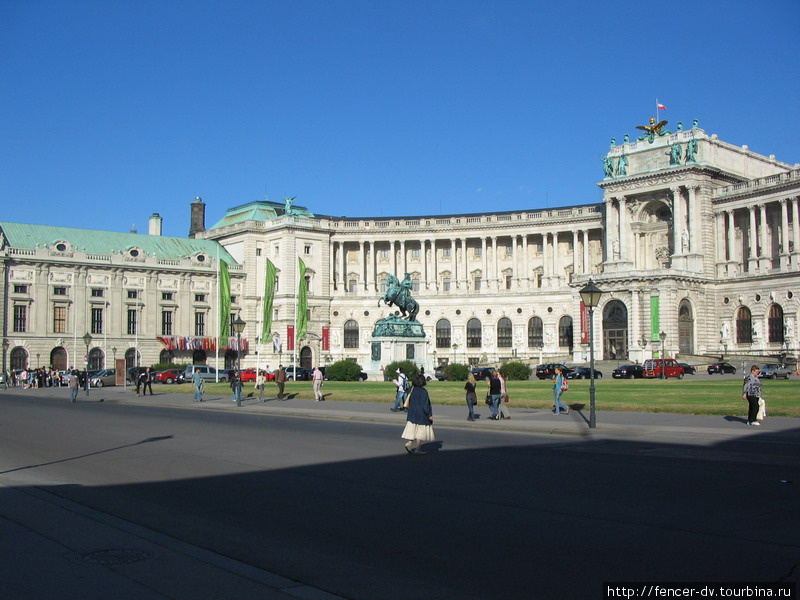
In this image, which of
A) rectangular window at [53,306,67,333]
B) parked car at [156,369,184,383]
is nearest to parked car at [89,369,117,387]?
parked car at [156,369,184,383]

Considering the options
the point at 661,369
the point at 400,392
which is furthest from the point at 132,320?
the point at 400,392

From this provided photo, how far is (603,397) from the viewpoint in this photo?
4562cm

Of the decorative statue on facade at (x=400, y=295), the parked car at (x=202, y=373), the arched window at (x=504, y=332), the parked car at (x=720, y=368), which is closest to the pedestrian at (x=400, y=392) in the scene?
the decorative statue on facade at (x=400, y=295)

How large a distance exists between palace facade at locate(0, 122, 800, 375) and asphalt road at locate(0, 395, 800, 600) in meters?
62.6

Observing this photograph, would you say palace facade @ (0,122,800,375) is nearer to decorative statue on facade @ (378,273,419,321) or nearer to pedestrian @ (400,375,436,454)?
decorative statue on facade @ (378,273,419,321)

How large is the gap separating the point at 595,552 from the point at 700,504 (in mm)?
4222

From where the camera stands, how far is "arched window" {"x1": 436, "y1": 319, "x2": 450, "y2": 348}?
122375 mm

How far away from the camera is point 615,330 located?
98.6 m

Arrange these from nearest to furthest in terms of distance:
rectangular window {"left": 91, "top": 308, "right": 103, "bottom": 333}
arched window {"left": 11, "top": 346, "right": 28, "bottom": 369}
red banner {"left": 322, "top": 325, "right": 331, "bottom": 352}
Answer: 1. arched window {"left": 11, "top": 346, "right": 28, "bottom": 369}
2. rectangular window {"left": 91, "top": 308, "right": 103, "bottom": 333}
3. red banner {"left": 322, "top": 325, "right": 331, "bottom": 352}

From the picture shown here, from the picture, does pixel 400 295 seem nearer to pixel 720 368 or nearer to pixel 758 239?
pixel 720 368

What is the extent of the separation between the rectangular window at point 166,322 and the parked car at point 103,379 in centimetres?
2790

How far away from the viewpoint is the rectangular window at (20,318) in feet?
334

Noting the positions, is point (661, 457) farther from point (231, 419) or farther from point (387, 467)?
point (231, 419)

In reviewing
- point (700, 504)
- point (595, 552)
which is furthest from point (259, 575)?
point (700, 504)
